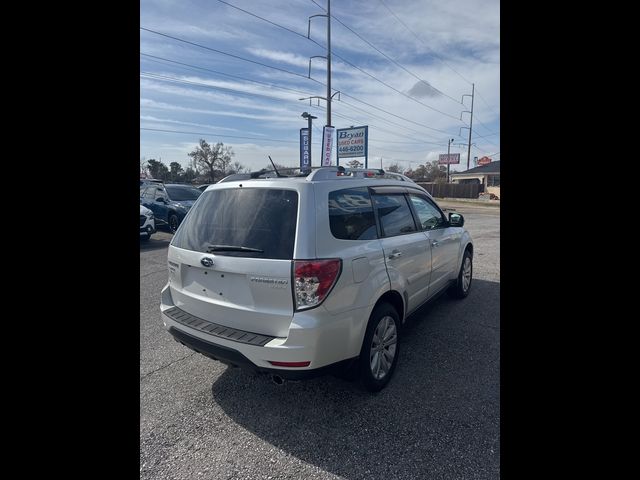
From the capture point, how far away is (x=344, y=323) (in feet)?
8.23

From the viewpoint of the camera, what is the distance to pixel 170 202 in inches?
505

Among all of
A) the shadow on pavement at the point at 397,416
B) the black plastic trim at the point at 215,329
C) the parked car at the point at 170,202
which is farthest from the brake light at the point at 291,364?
the parked car at the point at 170,202

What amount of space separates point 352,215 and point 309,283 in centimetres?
82

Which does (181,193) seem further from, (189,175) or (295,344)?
(189,175)

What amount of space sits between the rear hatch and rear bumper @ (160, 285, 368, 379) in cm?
7

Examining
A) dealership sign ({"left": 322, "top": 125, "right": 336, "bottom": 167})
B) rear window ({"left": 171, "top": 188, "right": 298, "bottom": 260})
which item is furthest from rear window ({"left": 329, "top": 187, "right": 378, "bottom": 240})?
dealership sign ({"left": 322, "top": 125, "right": 336, "bottom": 167})

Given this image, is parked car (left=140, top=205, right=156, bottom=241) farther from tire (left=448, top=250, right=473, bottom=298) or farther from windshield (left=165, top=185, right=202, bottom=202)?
tire (left=448, top=250, right=473, bottom=298)

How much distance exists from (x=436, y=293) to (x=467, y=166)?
6202 centimetres

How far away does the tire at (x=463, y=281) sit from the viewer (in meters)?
5.22

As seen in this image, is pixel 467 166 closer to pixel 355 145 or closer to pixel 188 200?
pixel 355 145

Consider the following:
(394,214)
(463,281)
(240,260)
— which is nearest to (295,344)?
(240,260)

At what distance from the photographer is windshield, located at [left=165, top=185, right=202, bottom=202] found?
523 inches
